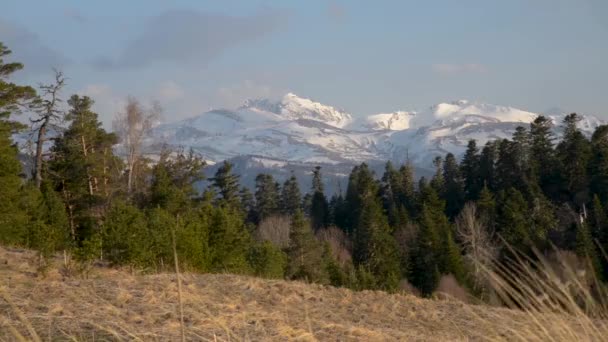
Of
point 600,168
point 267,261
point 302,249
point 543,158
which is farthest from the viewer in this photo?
point 543,158

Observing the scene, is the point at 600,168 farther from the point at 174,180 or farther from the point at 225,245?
the point at 225,245

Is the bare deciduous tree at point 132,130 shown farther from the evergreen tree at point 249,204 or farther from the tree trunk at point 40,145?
the evergreen tree at point 249,204

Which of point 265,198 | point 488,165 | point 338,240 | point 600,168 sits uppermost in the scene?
point 488,165

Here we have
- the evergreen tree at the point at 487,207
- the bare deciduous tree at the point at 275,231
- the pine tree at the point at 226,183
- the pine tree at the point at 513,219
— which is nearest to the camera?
the pine tree at the point at 513,219

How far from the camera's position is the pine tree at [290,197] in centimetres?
6284

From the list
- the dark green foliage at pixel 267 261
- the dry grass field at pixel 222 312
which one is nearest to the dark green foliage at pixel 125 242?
the dry grass field at pixel 222 312

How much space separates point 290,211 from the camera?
63.1 m

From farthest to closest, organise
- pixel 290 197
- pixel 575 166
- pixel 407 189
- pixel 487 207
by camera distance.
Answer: pixel 290 197 < pixel 407 189 < pixel 575 166 < pixel 487 207

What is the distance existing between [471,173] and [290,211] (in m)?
18.2

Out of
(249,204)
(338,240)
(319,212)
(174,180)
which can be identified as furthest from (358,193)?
(174,180)

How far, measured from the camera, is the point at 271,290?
1114 cm

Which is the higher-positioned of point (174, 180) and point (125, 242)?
point (174, 180)

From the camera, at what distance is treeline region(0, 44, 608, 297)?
15.8 meters

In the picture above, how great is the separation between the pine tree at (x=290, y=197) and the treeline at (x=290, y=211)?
0.47 feet
